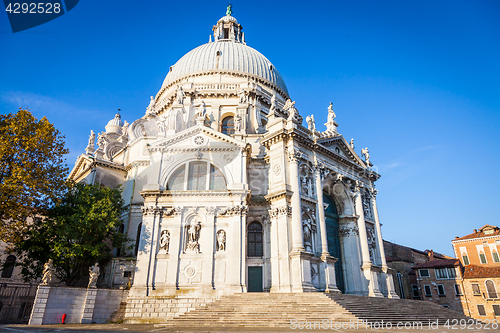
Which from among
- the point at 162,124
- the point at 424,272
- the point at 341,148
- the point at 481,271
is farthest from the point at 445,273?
the point at 162,124

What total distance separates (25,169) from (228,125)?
61.4 ft

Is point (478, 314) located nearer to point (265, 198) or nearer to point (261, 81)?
point (265, 198)

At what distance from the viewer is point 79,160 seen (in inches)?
1264

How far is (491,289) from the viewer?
114ft

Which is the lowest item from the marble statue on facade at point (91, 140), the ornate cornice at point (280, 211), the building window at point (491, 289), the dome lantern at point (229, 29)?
the building window at point (491, 289)

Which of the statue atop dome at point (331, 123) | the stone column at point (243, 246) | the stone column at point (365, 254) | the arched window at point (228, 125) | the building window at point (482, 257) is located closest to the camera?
the stone column at point (243, 246)

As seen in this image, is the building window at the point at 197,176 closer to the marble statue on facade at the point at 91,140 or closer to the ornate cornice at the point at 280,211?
the ornate cornice at the point at 280,211

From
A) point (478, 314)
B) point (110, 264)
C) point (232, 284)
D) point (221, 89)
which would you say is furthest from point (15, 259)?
point (478, 314)

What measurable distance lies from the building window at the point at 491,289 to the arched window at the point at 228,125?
3059cm

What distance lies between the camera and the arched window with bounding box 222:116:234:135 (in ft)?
110

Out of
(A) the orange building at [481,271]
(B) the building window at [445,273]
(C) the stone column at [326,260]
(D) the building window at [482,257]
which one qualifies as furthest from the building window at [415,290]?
(C) the stone column at [326,260]

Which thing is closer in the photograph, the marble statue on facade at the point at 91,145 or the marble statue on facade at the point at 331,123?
the marble statue on facade at the point at 331,123

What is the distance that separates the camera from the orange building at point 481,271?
34.4 meters

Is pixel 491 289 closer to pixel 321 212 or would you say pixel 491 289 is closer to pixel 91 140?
pixel 321 212
